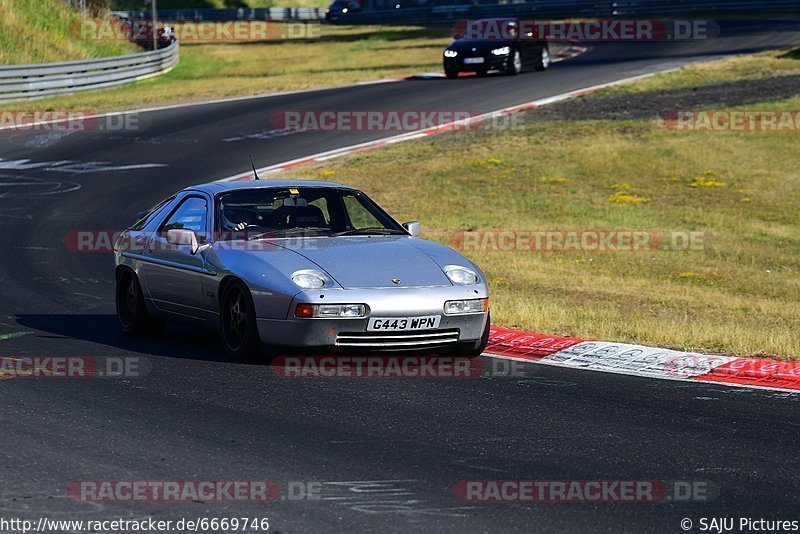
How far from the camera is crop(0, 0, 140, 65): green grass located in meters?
38.3

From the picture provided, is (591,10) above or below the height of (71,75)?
above

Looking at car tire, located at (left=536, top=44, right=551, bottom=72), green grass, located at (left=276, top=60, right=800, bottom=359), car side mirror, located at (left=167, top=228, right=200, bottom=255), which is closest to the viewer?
car side mirror, located at (left=167, top=228, right=200, bottom=255)

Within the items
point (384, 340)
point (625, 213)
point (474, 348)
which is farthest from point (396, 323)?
point (625, 213)

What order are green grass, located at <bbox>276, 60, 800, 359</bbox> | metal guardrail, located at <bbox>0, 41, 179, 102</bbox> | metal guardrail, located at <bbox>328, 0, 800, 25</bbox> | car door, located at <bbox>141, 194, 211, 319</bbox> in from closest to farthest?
1. car door, located at <bbox>141, 194, 211, 319</bbox>
2. green grass, located at <bbox>276, 60, 800, 359</bbox>
3. metal guardrail, located at <bbox>0, 41, 179, 102</bbox>
4. metal guardrail, located at <bbox>328, 0, 800, 25</bbox>

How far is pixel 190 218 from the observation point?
1033cm

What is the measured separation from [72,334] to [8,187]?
1138cm

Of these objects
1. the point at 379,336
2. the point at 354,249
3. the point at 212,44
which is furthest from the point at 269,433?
the point at 212,44

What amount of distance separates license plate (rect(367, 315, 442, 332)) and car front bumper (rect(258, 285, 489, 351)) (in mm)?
23

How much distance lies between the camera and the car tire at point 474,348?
9305 mm

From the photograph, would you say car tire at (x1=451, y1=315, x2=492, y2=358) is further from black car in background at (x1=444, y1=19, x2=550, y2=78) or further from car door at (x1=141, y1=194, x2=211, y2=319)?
black car in background at (x1=444, y1=19, x2=550, y2=78)

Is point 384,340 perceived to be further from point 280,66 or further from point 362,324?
point 280,66

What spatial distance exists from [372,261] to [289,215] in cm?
105

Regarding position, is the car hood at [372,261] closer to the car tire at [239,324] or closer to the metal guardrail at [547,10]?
the car tire at [239,324]

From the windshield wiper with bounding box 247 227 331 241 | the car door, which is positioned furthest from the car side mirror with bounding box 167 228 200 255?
the windshield wiper with bounding box 247 227 331 241
